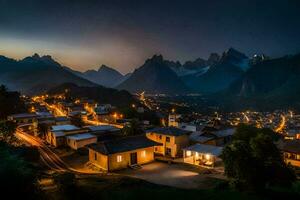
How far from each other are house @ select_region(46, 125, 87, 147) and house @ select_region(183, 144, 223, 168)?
2448cm

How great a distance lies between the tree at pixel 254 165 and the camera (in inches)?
898

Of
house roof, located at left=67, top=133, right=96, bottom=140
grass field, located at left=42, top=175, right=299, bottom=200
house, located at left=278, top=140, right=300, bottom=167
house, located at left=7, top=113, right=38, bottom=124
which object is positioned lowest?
house, located at left=278, top=140, right=300, bottom=167

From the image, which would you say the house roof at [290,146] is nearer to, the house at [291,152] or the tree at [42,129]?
the house at [291,152]

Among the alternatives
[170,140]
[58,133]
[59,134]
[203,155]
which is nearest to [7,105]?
[58,133]

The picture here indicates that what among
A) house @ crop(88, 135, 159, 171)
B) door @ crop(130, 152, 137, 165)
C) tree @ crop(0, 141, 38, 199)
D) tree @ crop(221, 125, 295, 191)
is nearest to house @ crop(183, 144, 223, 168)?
house @ crop(88, 135, 159, 171)

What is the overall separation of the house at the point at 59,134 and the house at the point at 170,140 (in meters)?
17.6

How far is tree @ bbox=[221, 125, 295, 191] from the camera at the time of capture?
2280cm

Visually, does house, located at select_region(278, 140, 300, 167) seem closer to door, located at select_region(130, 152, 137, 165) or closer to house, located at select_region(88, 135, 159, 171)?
house, located at select_region(88, 135, 159, 171)

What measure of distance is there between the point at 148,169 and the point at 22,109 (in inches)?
2569

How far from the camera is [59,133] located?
52281 millimetres

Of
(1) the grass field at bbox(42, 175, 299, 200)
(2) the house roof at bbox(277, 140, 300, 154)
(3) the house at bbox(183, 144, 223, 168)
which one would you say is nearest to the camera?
(1) the grass field at bbox(42, 175, 299, 200)

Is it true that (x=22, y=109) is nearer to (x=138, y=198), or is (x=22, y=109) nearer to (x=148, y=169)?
(x=148, y=169)

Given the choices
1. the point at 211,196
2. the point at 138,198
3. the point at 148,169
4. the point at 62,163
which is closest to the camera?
the point at 138,198

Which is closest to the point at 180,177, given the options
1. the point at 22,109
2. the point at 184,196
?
the point at 184,196
